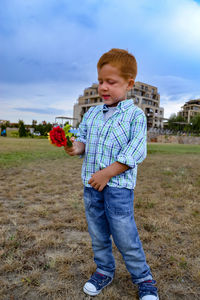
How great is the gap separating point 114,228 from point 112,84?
1.13 m

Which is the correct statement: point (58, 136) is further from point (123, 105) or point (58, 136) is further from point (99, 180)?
point (123, 105)

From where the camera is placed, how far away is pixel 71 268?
2379 mm

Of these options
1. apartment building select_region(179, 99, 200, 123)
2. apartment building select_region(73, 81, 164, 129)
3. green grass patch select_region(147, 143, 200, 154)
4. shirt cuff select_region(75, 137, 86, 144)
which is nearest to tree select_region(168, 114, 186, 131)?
apartment building select_region(73, 81, 164, 129)

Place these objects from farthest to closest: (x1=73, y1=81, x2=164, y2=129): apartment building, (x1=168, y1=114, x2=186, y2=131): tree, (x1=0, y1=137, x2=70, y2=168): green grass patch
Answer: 1. (x1=73, y1=81, x2=164, y2=129): apartment building
2. (x1=168, y1=114, x2=186, y2=131): tree
3. (x1=0, y1=137, x2=70, y2=168): green grass patch

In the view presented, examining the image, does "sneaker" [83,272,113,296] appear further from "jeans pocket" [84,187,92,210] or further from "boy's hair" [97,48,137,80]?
"boy's hair" [97,48,137,80]

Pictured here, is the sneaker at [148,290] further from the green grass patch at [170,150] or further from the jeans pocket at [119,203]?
the green grass patch at [170,150]

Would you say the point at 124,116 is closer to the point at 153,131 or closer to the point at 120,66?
the point at 120,66

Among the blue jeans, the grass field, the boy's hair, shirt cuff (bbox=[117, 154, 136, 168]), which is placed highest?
the boy's hair

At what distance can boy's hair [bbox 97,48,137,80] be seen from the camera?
74.1 inches

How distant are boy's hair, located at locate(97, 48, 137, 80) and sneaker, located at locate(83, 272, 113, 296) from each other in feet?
5.60

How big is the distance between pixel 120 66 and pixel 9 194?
387 centimetres

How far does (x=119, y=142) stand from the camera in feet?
6.18

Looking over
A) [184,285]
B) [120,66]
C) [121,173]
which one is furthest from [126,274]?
[120,66]

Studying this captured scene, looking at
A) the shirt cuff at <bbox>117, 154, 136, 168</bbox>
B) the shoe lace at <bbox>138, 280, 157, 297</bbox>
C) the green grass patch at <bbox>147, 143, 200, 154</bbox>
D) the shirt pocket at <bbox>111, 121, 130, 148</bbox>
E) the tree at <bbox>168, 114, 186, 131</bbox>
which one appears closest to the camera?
the shirt cuff at <bbox>117, 154, 136, 168</bbox>
